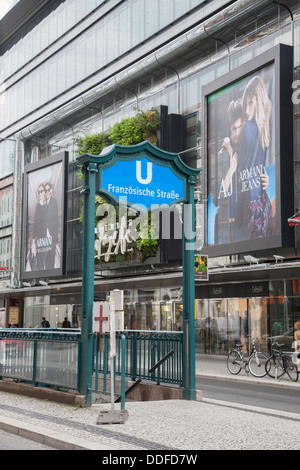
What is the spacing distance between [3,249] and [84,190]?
44.6 m

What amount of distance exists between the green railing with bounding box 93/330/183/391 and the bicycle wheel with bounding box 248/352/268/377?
24.3 ft

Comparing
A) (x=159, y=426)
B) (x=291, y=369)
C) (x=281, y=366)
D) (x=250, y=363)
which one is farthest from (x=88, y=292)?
(x=250, y=363)

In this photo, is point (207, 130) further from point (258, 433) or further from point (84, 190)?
point (258, 433)

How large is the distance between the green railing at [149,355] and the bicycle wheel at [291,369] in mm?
6742

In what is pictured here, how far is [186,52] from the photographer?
112ft

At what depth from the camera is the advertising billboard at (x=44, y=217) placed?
45031mm

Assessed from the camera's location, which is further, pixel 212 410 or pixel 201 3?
pixel 201 3

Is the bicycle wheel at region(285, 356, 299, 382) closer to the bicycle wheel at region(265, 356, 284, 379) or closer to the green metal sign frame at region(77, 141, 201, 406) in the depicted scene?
the bicycle wheel at region(265, 356, 284, 379)

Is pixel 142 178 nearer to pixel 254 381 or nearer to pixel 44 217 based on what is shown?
pixel 254 381

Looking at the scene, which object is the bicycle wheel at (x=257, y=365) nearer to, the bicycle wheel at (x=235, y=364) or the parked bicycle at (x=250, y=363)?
the parked bicycle at (x=250, y=363)

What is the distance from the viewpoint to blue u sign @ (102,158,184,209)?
1315 cm

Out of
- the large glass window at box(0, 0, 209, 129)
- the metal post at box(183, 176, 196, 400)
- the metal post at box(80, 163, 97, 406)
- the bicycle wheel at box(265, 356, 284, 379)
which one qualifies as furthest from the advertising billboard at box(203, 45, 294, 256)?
the metal post at box(80, 163, 97, 406)

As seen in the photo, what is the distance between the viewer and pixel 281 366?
2047 cm
